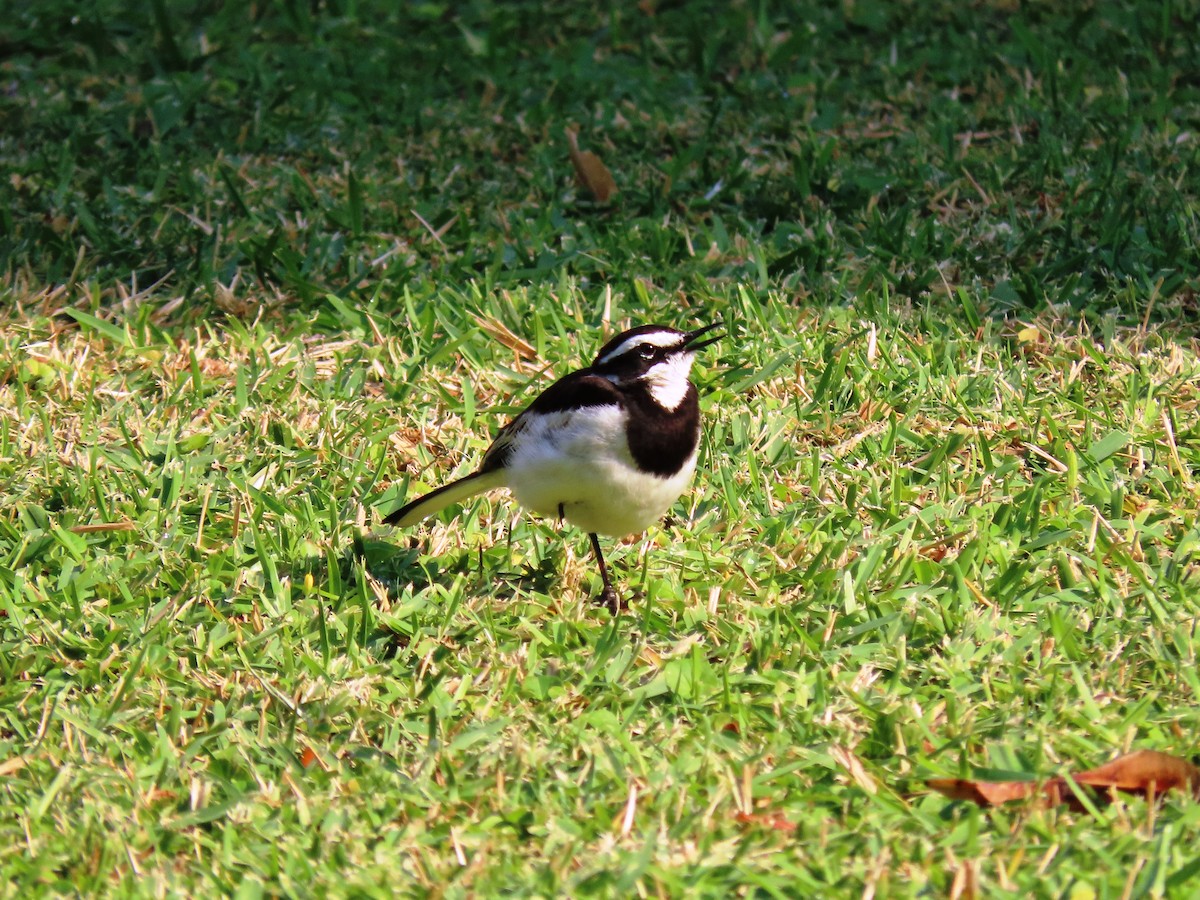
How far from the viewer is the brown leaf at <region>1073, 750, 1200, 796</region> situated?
391 cm

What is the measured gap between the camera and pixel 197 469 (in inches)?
225

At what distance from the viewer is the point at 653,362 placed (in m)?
4.91

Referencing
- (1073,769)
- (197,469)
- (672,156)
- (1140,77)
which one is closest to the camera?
(1073,769)

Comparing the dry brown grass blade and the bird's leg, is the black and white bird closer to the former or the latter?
the bird's leg

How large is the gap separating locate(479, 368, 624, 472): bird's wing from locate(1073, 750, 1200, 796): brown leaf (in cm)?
178

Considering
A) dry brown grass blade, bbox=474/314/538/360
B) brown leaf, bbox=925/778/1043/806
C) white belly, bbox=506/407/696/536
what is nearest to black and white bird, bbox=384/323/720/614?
white belly, bbox=506/407/696/536

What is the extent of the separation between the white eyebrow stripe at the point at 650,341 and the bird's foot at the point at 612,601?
759 mm

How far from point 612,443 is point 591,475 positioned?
12 centimetres

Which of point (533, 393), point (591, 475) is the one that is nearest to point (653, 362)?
point (591, 475)

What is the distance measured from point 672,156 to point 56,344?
10.9 feet

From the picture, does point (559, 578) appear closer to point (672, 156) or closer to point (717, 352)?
point (717, 352)

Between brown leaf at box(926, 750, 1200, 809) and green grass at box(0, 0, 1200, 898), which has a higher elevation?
brown leaf at box(926, 750, 1200, 809)

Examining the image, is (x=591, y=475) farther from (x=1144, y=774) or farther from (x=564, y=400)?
(x=1144, y=774)

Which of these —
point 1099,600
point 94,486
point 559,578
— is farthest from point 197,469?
point 1099,600
